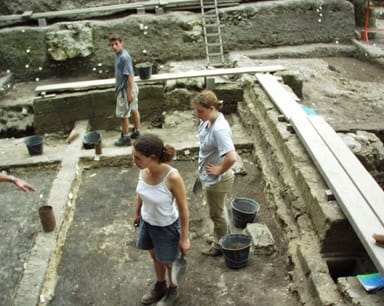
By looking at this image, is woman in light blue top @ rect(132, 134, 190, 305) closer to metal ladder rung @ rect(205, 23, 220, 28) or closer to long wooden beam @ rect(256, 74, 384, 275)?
long wooden beam @ rect(256, 74, 384, 275)

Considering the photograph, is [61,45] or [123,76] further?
[61,45]

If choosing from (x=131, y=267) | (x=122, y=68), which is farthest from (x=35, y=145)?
(x=131, y=267)

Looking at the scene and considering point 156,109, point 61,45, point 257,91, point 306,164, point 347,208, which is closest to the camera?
point 347,208

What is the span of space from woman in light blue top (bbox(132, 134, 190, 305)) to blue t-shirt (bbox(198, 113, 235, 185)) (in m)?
0.58

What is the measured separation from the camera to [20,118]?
8656mm

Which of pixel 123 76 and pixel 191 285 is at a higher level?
pixel 123 76

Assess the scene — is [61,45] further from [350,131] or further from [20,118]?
[350,131]

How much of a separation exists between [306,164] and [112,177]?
10.0 feet

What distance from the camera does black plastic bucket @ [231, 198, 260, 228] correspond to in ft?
15.8

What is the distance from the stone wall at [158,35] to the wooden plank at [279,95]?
3111mm

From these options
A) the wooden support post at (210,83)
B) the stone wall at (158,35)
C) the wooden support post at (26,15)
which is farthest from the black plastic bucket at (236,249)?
the wooden support post at (26,15)

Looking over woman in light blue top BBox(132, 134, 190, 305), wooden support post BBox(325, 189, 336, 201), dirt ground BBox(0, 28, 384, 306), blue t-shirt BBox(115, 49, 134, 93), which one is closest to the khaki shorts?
blue t-shirt BBox(115, 49, 134, 93)

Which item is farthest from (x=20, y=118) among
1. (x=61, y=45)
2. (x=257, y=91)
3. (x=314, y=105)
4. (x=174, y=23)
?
(x=314, y=105)

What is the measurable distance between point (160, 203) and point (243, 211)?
1.94m
